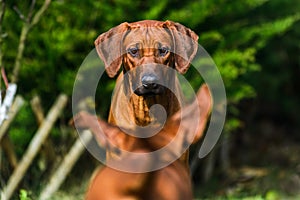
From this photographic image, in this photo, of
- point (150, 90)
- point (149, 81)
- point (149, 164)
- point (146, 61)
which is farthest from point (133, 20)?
point (149, 164)

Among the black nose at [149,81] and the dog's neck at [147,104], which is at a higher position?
the black nose at [149,81]

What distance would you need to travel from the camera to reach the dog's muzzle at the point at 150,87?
4.18 m

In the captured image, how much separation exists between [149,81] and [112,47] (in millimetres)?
762

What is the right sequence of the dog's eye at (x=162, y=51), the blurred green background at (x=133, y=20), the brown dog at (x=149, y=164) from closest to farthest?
the brown dog at (x=149, y=164) < the dog's eye at (x=162, y=51) < the blurred green background at (x=133, y=20)

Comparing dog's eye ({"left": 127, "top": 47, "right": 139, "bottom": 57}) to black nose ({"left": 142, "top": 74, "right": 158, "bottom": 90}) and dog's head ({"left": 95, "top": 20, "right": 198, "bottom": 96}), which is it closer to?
dog's head ({"left": 95, "top": 20, "right": 198, "bottom": 96})

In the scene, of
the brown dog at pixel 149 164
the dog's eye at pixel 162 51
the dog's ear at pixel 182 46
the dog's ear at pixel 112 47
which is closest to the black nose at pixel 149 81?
the dog's eye at pixel 162 51

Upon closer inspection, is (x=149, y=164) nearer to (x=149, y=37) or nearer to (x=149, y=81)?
(x=149, y=81)

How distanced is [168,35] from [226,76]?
4.40 m

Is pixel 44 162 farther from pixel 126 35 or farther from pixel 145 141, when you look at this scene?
pixel 145 141

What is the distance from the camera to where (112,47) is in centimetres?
488

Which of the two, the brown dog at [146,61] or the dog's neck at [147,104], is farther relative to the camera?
the dog's neck at [147,104]

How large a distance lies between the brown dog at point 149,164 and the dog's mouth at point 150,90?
97.2 inches

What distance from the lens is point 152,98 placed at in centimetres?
470

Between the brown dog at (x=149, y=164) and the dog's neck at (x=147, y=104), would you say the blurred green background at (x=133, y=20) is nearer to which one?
the dog's neck at (x=147, y=104)
